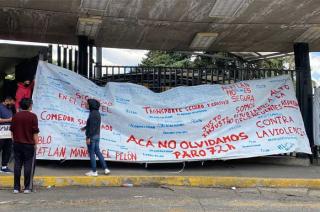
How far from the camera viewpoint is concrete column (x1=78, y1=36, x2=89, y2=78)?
36.1ft

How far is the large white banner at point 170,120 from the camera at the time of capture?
9.48 m

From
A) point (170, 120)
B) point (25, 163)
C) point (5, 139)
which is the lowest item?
point (25, 163)

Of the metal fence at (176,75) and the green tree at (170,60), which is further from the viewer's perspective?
the green tree at (170,60)

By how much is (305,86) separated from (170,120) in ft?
12.6

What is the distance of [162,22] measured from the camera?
1012 cm

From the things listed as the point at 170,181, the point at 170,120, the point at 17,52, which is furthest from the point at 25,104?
the point at 17,52

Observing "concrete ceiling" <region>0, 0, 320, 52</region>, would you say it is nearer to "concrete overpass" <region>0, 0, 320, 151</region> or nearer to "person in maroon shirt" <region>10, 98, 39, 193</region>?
"concrete overpass" <region>0, 0, 320, 151</region>

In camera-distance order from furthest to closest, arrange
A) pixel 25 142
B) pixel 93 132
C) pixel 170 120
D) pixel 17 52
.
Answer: pixel 17 52
pixel 170 120
pixel 93 132
pixel 25 142

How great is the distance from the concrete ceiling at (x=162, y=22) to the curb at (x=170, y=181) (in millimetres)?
3381

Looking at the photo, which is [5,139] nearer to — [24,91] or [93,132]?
[24,91]

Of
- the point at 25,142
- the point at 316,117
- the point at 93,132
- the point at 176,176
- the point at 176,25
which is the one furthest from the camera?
the point at 316,117

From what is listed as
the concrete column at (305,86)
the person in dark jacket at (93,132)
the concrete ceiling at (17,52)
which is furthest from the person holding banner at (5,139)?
the concrete column at (305,86)

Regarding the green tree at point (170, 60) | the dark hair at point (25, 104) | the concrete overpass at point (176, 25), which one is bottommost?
the dark hair at point (25, 104)

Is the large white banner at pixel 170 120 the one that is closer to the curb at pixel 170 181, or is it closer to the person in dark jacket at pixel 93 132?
the person in dark jacket at pixel 93 132
